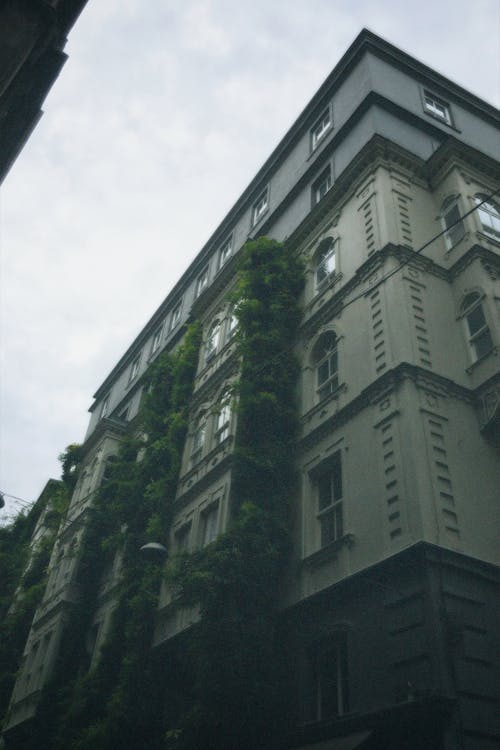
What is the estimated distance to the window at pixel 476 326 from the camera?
1588cm

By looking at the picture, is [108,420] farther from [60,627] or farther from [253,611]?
[253,611]

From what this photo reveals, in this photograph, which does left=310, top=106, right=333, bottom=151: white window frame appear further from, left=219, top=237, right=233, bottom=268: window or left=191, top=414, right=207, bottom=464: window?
left=191, top=414, right=207, bottom=464: window

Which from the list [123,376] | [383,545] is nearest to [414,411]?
[383,545]

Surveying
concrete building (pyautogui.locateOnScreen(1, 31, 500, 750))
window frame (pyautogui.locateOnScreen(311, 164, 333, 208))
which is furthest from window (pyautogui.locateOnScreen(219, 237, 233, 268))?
window frame (pyautogui.locateOnScreen(311, 164, 333, 208))

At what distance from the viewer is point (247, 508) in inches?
626

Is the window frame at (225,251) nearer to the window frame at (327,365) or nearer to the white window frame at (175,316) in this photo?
the white window frame at (175,316)

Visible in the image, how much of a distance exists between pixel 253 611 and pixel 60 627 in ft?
44.0

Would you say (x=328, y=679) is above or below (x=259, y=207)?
below

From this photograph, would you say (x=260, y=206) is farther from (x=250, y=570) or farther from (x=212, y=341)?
(x=250, y=570)

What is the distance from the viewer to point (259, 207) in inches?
1200

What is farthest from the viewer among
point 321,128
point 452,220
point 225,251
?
point 225,251

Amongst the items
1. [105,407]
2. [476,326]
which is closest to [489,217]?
[476,326]

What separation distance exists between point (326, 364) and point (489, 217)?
21.4 ft

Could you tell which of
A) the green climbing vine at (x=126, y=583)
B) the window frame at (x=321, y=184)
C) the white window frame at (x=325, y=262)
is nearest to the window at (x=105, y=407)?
the green climbing vine at (x=126, y=583)
